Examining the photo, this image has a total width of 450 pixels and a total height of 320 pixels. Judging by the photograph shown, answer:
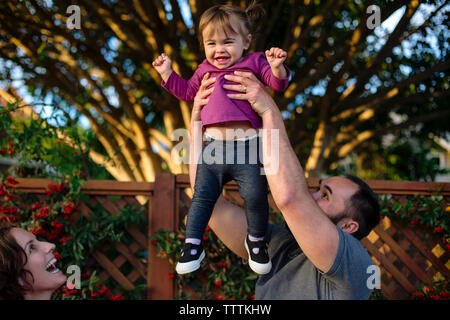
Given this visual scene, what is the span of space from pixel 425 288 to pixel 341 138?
12.4ft

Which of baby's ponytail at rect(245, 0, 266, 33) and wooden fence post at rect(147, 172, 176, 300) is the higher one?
baby's ponytail at rect(245, 0, 266, 33)

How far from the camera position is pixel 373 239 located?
3049 millimetres

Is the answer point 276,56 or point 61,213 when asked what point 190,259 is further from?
point 61,213

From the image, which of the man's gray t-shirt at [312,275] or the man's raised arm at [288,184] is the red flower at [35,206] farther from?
the man's raised arm at [288,184]

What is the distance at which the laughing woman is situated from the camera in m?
1.67

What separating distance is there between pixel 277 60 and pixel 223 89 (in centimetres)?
22

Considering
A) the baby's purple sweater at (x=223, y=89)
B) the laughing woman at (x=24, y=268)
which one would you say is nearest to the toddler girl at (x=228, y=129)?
the baby's purple sweater at (x=223, y=89)

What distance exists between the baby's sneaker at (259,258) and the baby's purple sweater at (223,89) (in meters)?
0.43

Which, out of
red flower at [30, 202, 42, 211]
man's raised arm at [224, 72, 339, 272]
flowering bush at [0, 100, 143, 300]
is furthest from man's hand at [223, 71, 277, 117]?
red flower at [30, 202, 42, 211]

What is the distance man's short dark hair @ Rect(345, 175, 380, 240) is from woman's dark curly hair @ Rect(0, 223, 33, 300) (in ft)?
5.03

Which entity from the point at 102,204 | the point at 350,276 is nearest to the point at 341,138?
the point at 102,204

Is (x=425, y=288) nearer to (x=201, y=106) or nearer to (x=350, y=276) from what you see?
(x=350, y=276)

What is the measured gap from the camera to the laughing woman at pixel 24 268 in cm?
167

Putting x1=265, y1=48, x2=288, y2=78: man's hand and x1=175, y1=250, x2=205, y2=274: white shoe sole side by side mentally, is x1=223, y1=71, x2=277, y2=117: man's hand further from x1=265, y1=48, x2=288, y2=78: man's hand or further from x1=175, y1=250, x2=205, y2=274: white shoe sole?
x1=175, y1=250, x2=205, y2=274: white shoe sole
